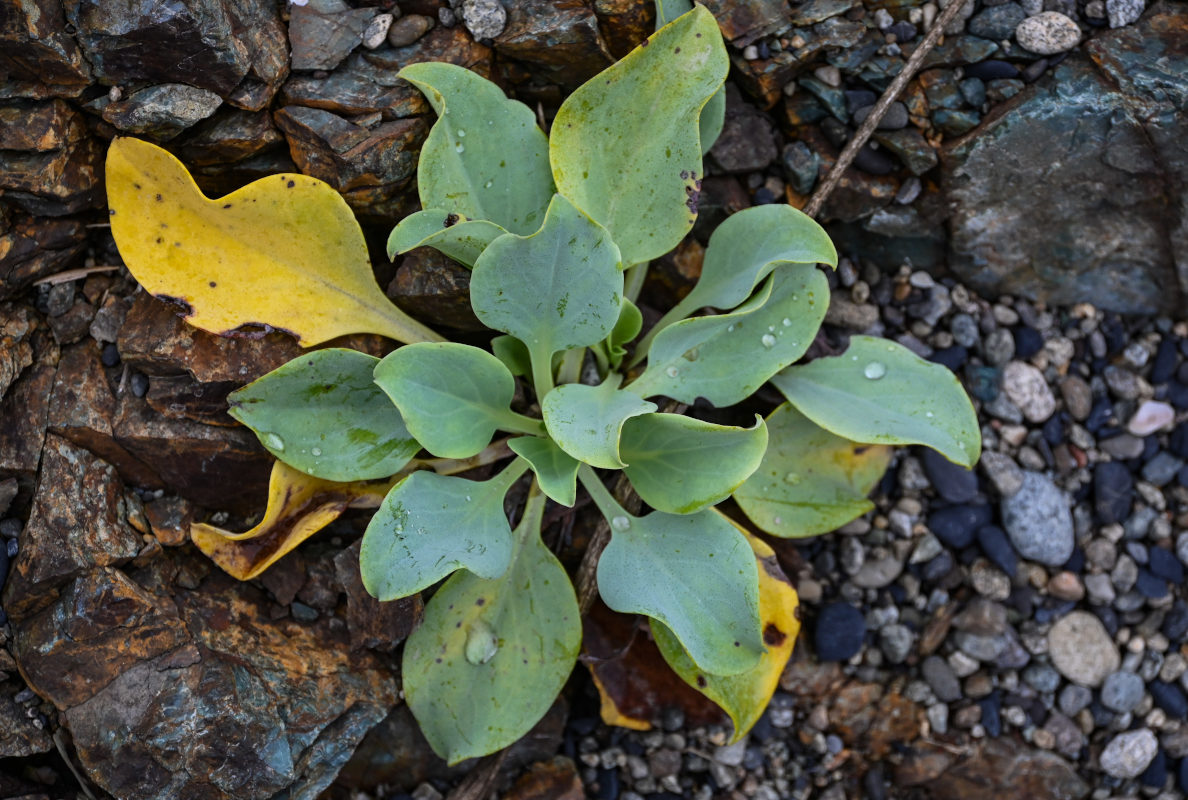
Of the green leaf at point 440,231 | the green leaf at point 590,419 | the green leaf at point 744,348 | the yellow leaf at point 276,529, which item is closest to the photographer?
the green leaf at point 590,419

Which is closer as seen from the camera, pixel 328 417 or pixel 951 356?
pixel 328 417

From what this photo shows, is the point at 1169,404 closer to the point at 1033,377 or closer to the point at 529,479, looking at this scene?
the point at 1033,377

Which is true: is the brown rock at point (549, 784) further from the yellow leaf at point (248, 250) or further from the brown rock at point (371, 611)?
the yellow leaf at point (248, 250)

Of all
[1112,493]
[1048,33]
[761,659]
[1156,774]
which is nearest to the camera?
[761,659]

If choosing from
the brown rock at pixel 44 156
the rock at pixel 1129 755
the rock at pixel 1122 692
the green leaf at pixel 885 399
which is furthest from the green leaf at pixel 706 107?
the rock at pixel 1129 755

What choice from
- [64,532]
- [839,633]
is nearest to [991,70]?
[839,633]

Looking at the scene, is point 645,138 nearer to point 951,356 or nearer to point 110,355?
point 951,356
